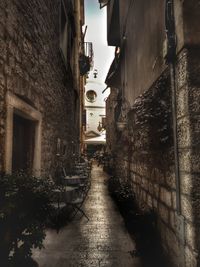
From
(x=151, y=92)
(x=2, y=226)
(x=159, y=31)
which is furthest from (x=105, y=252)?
(x=159, y=31)

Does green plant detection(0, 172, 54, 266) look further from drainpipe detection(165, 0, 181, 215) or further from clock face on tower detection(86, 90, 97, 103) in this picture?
clock face on tower detection(86, 90, 97, 103)

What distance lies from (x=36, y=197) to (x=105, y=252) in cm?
161

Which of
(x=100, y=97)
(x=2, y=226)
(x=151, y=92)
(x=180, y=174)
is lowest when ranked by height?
(x=2, y=226)

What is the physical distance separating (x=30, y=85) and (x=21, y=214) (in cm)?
238

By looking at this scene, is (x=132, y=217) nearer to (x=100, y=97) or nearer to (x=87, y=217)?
(x=87, y=217)

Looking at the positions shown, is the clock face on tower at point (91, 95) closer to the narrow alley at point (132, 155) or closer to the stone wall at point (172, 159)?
the narrow alley at point (132, 155)

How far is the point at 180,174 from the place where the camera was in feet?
8.92

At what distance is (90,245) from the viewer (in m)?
3.94

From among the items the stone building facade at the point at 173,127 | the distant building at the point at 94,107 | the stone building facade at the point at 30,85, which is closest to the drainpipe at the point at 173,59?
the stone building facade at the point at 173,127

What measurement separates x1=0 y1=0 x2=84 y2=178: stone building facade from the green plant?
0.61 meters

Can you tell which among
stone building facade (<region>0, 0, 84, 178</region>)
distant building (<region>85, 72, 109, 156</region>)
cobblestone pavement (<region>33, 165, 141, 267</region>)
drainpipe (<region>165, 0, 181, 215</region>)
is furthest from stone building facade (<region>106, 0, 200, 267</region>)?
distant building (<region>85, 72, 109, 156</region>)

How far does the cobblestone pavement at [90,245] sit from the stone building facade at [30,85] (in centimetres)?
126

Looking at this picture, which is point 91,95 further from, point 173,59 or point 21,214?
point 21,214

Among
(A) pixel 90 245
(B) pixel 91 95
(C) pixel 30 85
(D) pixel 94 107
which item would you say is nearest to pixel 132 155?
(A) pixel 90 245
